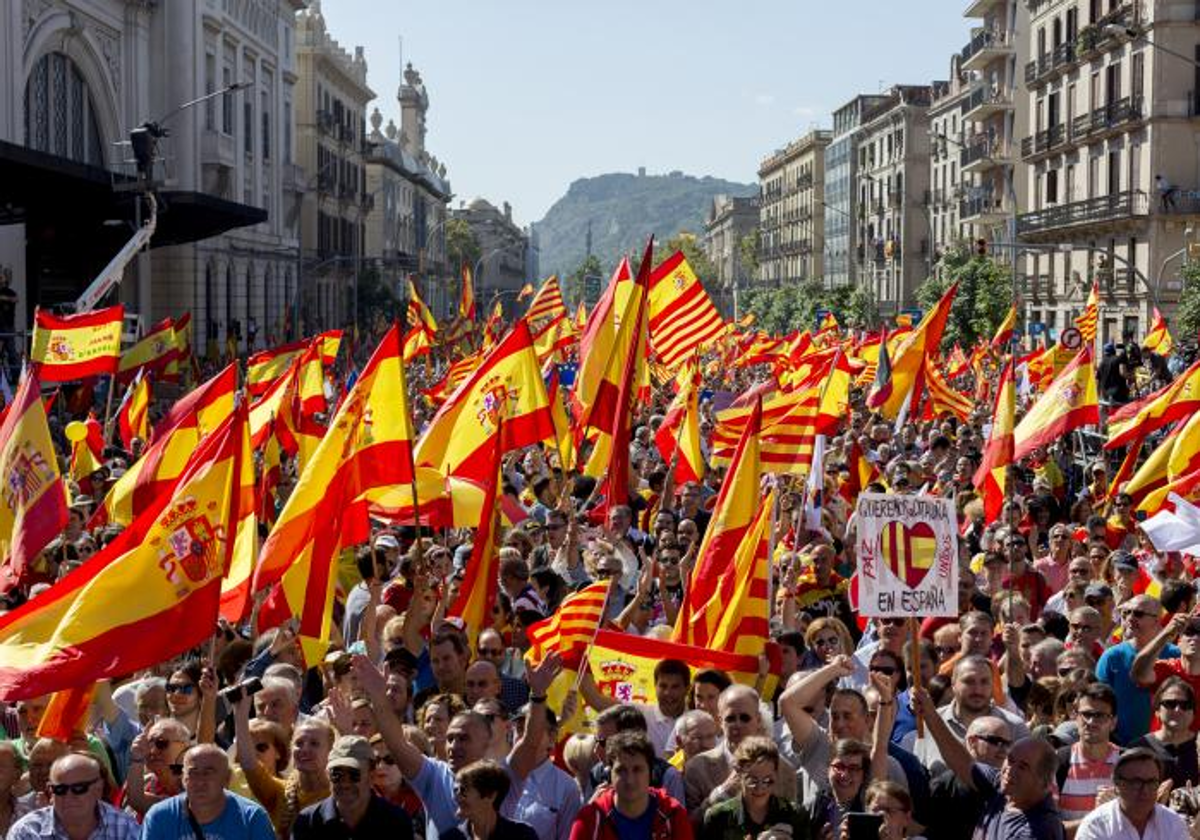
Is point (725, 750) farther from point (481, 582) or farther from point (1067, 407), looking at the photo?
point (1067, 407)

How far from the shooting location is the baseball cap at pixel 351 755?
6891 mm

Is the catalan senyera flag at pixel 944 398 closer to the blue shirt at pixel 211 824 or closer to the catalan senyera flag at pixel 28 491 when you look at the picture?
the catalan senyera flag at pixel 28 491

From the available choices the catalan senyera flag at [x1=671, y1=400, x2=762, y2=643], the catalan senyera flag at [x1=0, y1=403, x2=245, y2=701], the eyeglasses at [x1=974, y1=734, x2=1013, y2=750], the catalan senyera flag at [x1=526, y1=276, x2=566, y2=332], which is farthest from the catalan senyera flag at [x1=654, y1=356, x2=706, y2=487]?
the eyeglasses at [x1=974, y1=734, x2=1013, y2=750]

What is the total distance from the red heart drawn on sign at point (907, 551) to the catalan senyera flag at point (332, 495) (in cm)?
295

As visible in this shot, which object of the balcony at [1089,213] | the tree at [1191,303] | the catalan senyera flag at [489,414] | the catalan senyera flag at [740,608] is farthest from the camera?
the balcony at [1089,213]

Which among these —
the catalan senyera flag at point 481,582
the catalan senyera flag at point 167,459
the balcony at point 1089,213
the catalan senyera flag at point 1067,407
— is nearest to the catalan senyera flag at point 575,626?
the catalan senyera flag at point 481,582

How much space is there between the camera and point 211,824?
684cm

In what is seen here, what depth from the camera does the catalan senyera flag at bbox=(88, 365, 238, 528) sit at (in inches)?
549

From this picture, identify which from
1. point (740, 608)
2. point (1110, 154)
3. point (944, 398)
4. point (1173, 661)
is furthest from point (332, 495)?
point (1110, 154)

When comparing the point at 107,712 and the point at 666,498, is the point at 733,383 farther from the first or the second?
the point at 107,712

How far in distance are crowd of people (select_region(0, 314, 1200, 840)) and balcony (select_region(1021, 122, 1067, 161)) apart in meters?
49.7

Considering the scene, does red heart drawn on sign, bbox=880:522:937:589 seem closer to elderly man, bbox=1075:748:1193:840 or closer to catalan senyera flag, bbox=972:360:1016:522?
elderly man, bbox=1075:748:1193:840

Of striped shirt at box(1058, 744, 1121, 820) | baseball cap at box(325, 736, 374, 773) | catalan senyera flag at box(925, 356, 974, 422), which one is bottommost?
striped shirt at box(1058, 744, 1121, 820)

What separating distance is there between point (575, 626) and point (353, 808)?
2667 millimetres
